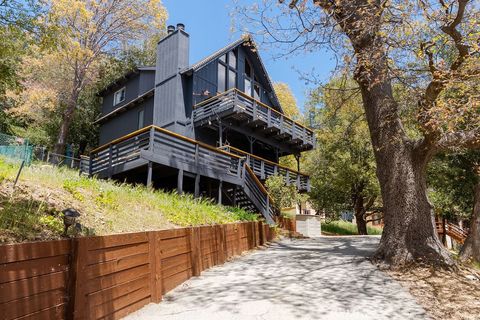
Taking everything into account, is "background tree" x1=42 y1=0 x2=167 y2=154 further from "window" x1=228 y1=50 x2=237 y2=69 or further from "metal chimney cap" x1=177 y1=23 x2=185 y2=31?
"window" x1=228 y1=50 x2=237 y2=69

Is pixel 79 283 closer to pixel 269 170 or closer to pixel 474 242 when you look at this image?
pixel 474 242

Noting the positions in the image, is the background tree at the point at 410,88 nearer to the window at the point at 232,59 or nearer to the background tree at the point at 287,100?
the window at the point at 232,59

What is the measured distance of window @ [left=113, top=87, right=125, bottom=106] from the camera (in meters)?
23.7

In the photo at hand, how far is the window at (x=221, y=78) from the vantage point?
20.4m

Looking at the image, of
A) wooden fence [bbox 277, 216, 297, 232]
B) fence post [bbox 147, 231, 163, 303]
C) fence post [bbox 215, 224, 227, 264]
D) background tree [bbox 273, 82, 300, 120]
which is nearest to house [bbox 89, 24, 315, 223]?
wooden fence [bbox 277, 216, 297, 232]

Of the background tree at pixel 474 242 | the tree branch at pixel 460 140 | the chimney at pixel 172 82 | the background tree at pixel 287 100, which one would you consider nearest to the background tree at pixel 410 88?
the tree branch at pixel 460 140

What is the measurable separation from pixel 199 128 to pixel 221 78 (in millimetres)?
3755

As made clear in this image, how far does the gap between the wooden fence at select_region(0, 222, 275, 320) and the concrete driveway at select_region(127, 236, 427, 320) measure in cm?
31

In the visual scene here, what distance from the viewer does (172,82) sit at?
18703 mm

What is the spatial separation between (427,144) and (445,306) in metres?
3.67

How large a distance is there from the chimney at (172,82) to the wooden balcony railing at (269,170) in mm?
3233

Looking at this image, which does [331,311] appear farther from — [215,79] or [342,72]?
[215,79]

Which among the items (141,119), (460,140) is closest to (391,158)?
(460,140)

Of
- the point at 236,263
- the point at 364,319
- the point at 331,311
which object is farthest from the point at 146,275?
the point at 236,263
